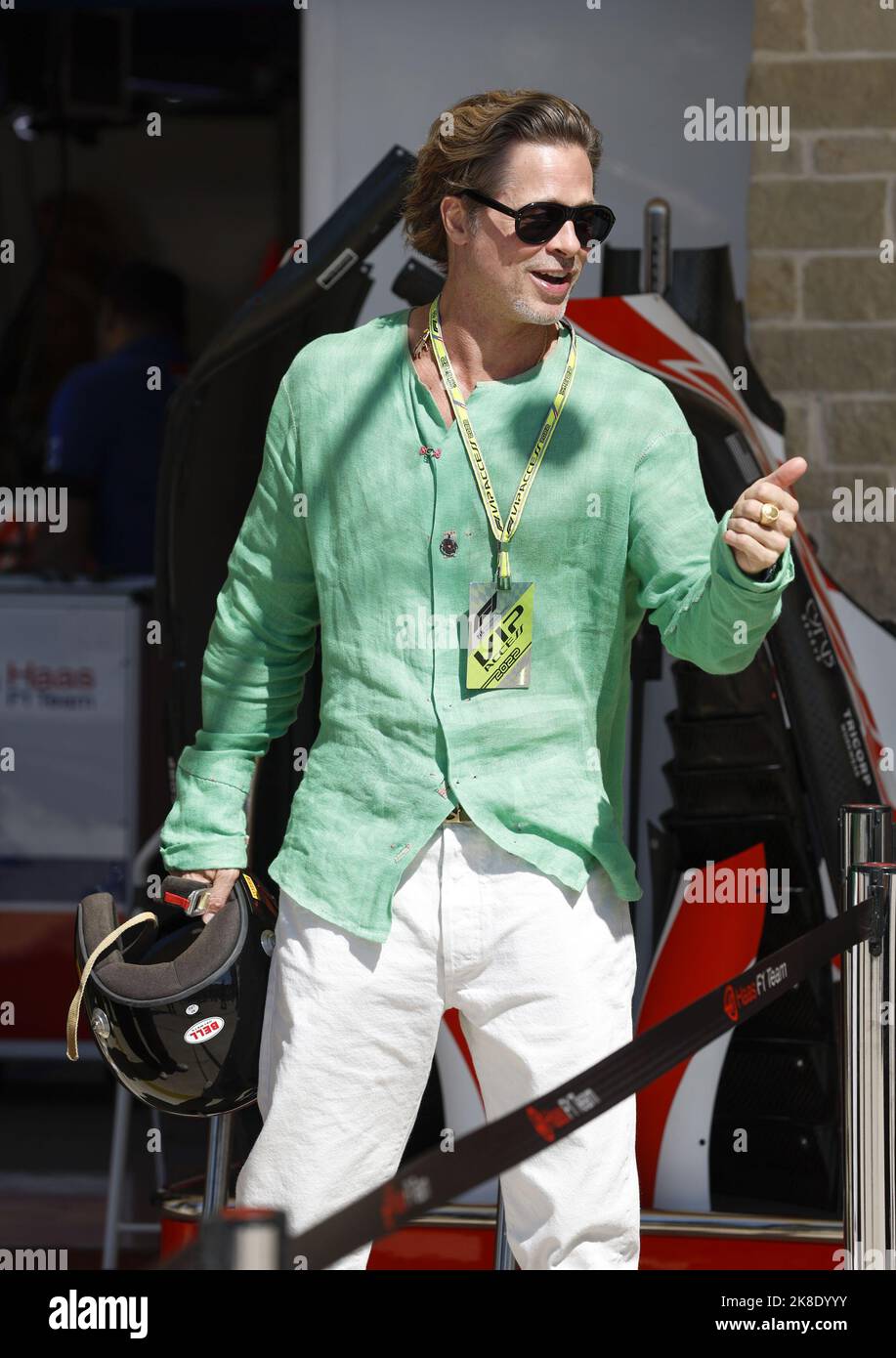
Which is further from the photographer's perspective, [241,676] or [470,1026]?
[241,676]

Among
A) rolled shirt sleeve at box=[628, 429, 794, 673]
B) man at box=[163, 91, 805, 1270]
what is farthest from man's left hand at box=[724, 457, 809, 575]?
man at box=[163, 91, 805, 1270]

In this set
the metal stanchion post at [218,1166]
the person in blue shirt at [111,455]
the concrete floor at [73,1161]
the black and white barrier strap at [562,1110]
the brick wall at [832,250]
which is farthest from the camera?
the person in blue shirt at [111,455]

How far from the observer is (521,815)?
6.88ft

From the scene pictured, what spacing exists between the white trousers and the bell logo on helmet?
0.19m

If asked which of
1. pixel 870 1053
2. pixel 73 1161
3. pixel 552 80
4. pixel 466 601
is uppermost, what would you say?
pixel 552 80

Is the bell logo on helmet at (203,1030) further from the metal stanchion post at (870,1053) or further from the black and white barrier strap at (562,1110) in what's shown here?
the metal stanchion post at (870,1053)

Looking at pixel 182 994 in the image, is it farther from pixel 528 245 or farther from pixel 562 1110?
pixel 528 245

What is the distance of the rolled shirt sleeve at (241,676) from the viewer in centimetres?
230

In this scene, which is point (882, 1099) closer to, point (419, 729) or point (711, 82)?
point (419, 729)

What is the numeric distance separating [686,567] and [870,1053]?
0.63 metres

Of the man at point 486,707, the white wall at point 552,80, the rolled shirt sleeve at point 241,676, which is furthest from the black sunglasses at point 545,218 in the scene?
the white wall at point 552,80

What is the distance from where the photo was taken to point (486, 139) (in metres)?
2.15

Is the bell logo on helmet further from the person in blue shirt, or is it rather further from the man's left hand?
the person in blue shirt

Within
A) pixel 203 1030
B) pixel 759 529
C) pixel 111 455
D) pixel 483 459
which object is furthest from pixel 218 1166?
pixel 111 455
